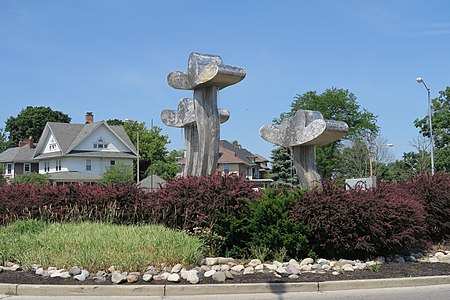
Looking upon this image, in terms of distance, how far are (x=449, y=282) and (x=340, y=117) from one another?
189 feet

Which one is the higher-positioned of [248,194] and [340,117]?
[340,117]

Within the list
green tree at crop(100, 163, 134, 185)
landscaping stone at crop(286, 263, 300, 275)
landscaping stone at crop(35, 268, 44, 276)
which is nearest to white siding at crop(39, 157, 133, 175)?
green tree at crop(100, 163, 134, 185)

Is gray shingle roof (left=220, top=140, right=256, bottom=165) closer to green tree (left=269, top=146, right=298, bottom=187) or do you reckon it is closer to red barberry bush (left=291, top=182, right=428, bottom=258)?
green tree (left=269, top=146, right=298, bottom=187)

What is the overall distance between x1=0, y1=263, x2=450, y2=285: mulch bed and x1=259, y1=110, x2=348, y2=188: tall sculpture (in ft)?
27.6

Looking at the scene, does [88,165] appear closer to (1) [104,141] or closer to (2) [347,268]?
(1) [104,141]

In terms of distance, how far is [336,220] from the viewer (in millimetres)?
11031


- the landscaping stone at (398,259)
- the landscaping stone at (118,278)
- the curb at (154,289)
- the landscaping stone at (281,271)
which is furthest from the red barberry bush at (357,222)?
the landscaping stone at (118,278)

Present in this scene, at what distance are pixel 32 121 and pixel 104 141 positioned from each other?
31.9 metres

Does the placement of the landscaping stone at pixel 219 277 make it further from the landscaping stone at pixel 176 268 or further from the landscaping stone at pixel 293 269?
the landscaping stone at pixel 293 269

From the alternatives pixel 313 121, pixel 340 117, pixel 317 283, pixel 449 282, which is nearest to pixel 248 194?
pixel 317 283

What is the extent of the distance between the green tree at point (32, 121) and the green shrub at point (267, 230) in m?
76.8

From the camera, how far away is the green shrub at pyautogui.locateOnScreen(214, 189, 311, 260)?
36.5 ft

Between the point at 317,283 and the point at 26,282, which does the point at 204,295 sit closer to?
the point at 317,283

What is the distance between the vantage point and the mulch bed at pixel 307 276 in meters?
8.95
